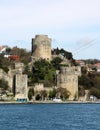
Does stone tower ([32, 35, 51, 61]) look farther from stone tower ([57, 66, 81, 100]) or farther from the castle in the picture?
stone tower ([57, 66, 81, 100])

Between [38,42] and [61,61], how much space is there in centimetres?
355

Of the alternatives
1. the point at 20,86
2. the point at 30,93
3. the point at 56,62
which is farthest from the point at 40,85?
the point at 56,62

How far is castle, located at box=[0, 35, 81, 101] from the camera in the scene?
272ft

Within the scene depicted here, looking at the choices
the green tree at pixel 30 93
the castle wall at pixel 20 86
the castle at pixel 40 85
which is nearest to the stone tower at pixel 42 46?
the castle at pixel 40 85

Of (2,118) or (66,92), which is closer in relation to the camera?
(2,118)

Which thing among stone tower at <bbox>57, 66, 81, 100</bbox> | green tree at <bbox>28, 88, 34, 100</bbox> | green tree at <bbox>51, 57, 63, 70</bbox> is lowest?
green tree at <bbox>28, 88, 34, 100</bbox>

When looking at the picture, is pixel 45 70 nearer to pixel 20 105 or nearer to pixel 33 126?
pixel 20 105

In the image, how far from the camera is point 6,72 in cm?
8569

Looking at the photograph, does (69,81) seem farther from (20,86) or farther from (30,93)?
(20,86)

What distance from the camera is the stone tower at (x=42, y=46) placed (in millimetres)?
94938

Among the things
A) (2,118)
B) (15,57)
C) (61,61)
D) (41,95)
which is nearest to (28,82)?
(41,95)

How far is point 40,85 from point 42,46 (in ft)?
33.8

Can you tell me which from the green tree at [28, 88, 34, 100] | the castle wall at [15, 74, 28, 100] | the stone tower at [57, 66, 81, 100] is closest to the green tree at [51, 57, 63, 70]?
the stone tower at [57, 66, 81, 100]

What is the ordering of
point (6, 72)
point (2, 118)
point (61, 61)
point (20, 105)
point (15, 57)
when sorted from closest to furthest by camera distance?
point (2, 118) → point (20, 105) → point (6, 72) → point (61, 61) → point (15, 57)
